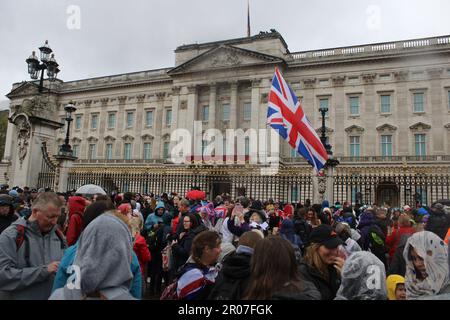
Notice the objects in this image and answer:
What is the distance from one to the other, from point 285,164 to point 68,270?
32.0 meters

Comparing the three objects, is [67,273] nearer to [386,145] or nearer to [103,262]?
[103,262]

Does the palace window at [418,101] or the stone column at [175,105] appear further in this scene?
the stone column at [175,105]

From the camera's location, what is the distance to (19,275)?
314 centimetres

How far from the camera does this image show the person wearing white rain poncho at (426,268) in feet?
9.75

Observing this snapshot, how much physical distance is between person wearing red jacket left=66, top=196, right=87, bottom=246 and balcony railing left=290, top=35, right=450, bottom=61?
33930mm

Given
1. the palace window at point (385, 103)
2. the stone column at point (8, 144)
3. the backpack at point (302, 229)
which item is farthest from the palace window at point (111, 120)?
the backpack at point (302, 229)

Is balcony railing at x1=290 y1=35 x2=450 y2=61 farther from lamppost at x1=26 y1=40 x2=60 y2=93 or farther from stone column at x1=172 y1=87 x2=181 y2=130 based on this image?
lamppost at x1=26 y1=40 x2=60 y2=93

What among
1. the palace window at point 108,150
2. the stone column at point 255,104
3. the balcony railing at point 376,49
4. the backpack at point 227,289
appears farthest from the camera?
the palace window at point 108,150

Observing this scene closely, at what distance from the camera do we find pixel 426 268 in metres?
3.06

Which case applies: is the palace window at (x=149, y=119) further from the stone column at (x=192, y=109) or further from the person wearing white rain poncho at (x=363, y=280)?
the person wearing white rain poncho at (x=363, y=280)

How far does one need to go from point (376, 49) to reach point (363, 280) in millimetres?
35219

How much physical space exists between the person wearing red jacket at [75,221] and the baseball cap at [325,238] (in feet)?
9.50
